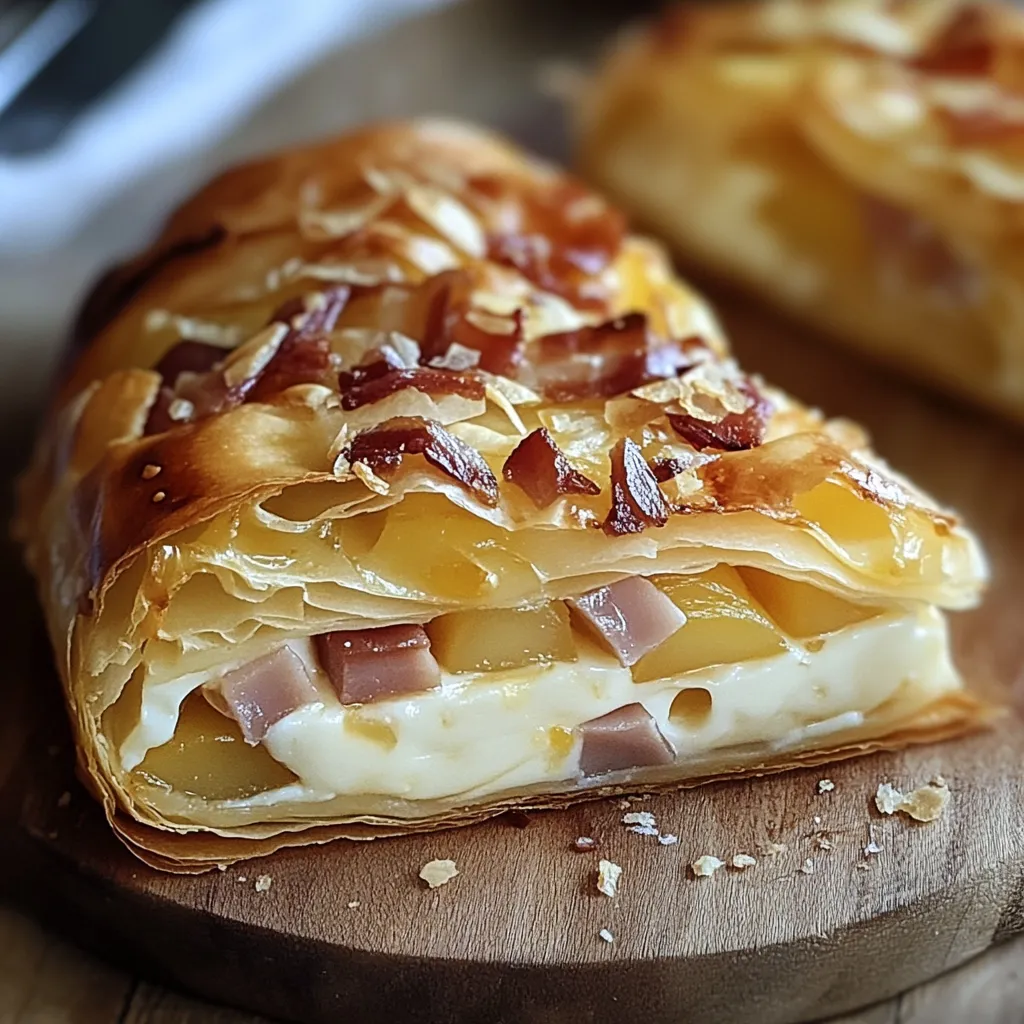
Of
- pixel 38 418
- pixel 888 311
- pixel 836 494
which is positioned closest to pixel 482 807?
pixel 836 494

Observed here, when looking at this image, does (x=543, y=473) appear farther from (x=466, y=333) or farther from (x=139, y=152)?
(x=139, y=152)

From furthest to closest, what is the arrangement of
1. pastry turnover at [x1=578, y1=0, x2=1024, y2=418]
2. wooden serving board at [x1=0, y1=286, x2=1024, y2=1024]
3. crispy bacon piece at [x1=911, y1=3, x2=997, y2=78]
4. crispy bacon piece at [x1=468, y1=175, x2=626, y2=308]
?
crispy bacon piece at [x1=911, y1=3, x2=997, y2=78], pastry turnover at [x1=578, y1=0, x2=1024, y2=418], crispy bacon piece at [x1=468, y1=175, x2=626, y2=308], wooden serving board at [x1=0, y1=286, x2=1024, y2=1024]

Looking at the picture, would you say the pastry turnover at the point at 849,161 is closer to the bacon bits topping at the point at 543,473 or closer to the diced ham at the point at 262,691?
the bacon bits topping at the point at 543,473

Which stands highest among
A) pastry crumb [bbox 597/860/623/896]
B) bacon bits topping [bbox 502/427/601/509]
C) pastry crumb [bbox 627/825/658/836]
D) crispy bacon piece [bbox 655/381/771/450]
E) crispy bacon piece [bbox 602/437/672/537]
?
bacon bits topping [bbox 502/427/601/509]

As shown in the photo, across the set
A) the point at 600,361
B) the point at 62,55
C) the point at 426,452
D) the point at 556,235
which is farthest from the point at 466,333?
the point at 62,55

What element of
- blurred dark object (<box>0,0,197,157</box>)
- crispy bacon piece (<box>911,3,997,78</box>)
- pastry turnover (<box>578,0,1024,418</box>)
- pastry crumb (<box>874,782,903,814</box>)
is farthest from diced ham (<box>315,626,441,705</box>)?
blurred dark object (<box>0,0,197,157</box>)

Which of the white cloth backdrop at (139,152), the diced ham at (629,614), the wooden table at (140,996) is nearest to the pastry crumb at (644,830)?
the diced ham at (629,614)

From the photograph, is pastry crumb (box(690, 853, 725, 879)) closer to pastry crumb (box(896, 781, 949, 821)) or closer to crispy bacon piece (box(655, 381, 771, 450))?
pastry crumb (box(896, 781, 949, 821))

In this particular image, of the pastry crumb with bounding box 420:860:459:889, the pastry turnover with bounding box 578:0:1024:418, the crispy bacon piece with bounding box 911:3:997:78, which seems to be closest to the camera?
the pastry crumb with bounding box 420:860:459:889
